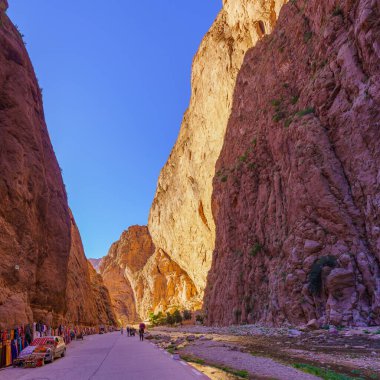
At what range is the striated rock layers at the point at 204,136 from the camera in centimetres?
5994

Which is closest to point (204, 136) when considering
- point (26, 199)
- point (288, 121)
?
point (288, 121)

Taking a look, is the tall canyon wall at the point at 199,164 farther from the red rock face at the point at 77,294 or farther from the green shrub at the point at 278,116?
the red rock face at the point at 77,294

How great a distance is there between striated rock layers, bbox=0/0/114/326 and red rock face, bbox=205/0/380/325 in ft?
55.2

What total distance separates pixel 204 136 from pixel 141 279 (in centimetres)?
6517

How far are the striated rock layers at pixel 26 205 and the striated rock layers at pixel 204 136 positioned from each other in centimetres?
3423

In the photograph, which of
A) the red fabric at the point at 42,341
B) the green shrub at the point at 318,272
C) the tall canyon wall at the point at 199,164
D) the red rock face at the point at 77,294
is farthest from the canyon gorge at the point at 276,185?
the tall canyon wall at the point at 199,164

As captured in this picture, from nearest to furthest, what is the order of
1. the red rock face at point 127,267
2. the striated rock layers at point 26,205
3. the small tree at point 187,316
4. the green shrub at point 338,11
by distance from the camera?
the striated rock layers at point 26,205 → the green shrub at point 338,11 → the small tree at point 187,316 → the red rock face at point 127,267

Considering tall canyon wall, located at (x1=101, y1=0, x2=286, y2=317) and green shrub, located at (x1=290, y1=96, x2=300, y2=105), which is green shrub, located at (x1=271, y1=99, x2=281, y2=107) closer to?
green shrub, located at (x1=290, y1=96, x2=300, y2=105)

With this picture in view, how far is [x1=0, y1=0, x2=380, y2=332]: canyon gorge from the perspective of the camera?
23.8m

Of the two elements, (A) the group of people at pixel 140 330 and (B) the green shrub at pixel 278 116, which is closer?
(A) the group of people at pixel 140 330

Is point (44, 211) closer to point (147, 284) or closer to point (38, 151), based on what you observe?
point (38, 151)

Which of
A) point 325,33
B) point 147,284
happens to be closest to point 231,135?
point 325,33

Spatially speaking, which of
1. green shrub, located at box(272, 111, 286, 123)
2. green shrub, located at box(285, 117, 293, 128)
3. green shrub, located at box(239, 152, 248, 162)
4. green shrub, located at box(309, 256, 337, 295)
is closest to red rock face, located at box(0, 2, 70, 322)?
green shrub, located at box(309, 256, 337, 295)

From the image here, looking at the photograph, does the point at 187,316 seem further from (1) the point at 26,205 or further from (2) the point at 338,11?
(2) the point at 338,11
